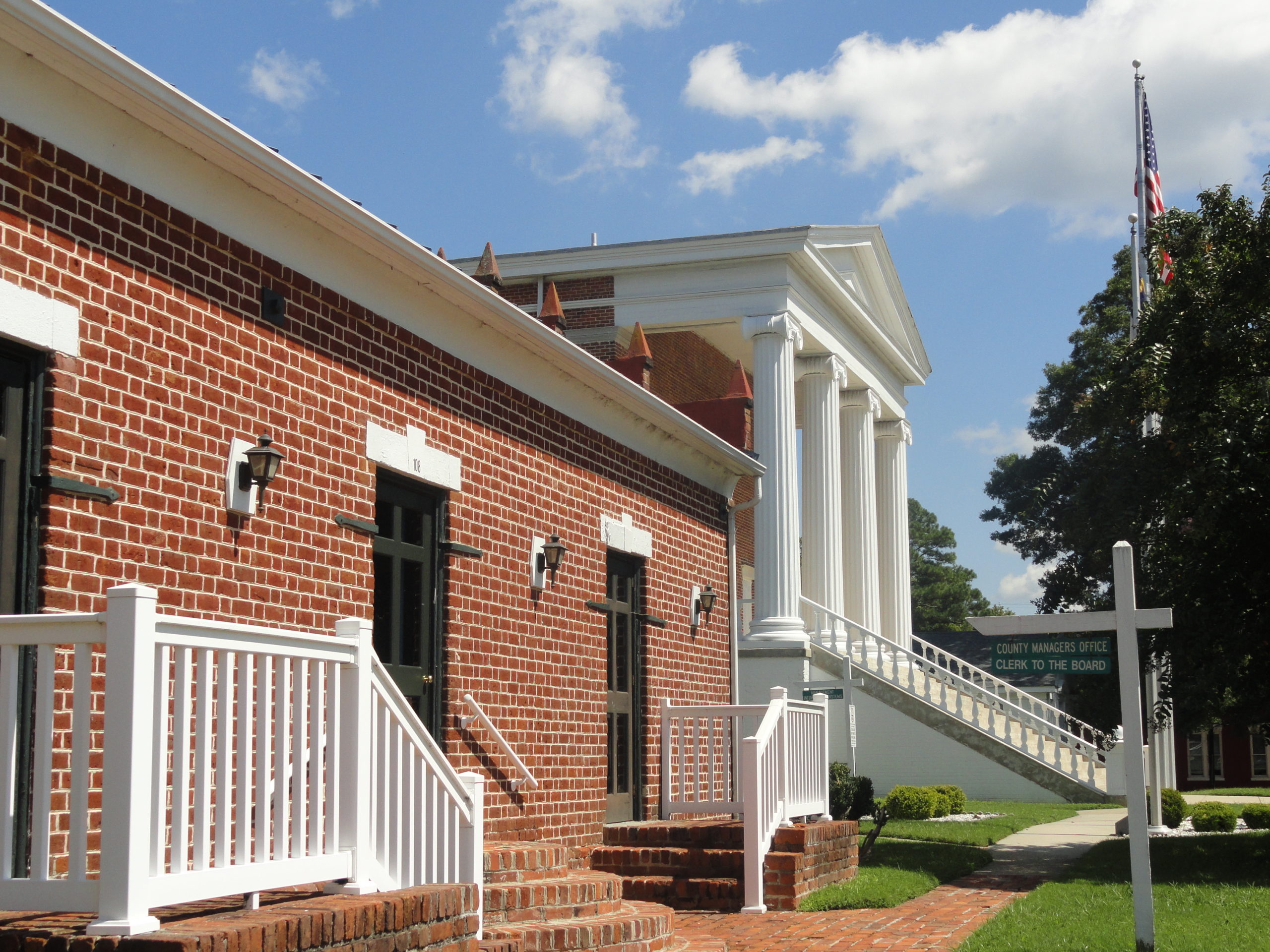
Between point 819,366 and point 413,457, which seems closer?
point 413,457

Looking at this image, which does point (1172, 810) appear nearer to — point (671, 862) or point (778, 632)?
point (778, 632)

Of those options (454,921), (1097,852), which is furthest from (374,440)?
(1097,852)

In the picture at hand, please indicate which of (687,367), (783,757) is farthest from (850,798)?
(687,367)

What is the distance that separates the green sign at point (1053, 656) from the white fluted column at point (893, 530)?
2571cm

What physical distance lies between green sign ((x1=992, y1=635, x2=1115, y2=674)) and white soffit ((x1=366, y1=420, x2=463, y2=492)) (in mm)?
3801

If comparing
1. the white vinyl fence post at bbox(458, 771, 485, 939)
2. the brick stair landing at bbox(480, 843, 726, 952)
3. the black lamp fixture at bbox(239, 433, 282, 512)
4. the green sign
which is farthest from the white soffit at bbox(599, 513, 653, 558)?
the white vinyl fence post at bbox(458, 771, 485, 939)

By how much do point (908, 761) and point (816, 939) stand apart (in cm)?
1859

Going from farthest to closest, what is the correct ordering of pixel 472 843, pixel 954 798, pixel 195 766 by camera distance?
pixel 954 798 → pixel 472 843 → pixel 195 766

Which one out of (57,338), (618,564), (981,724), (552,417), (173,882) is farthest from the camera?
(981,724)

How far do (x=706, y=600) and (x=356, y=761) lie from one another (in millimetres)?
8930

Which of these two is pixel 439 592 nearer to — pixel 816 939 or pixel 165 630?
pixel 816 939

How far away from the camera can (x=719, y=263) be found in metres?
28.4

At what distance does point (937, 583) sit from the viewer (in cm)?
8106

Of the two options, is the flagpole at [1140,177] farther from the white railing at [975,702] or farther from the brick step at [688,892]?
the brick step at [688,892]
